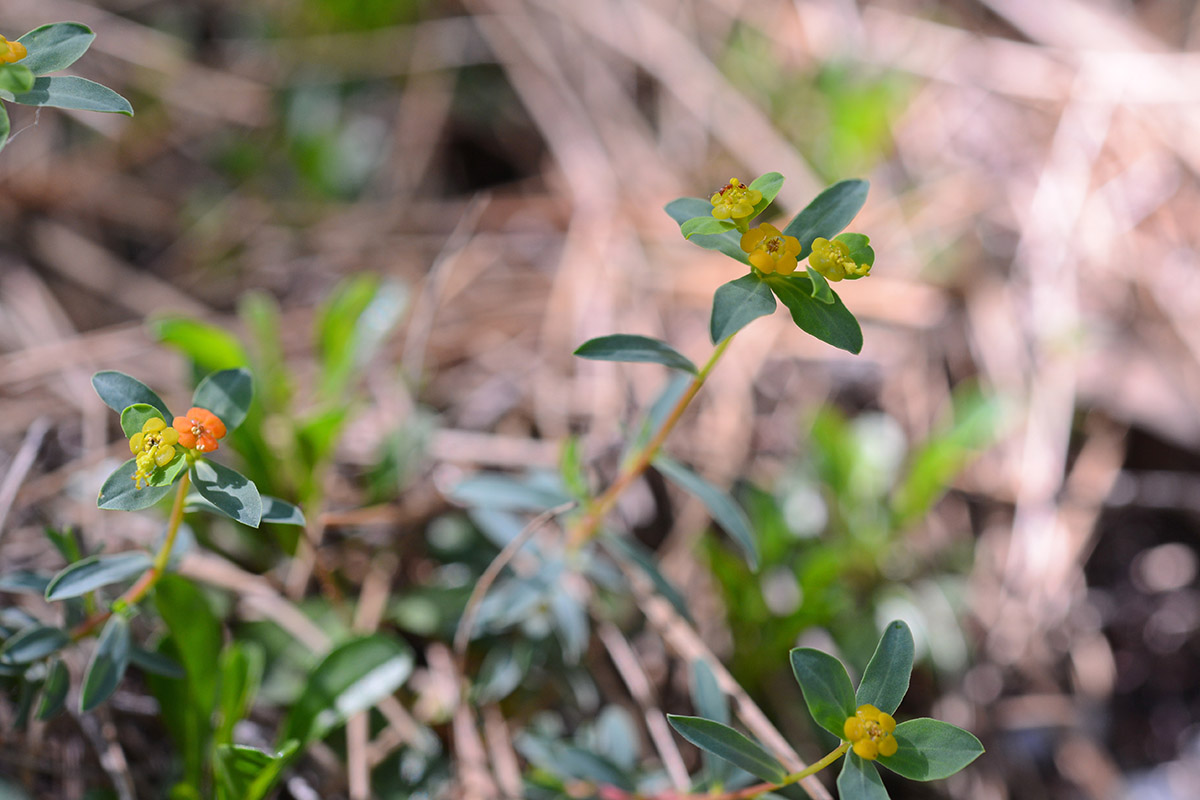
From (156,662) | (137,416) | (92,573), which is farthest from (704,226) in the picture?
(156,662)

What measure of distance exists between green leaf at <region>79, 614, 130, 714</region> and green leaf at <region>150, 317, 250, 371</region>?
61 cm

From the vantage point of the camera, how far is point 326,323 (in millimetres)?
1904

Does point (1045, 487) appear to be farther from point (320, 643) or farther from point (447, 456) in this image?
point (320, 643)

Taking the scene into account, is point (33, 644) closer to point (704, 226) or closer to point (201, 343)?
point (201, 343)

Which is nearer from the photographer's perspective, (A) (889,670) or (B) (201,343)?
(A) (889,670)

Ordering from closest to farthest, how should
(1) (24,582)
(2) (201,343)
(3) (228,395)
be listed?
1. (3) (228,395)
2. (1) (24,582)
3. (2) (201,343)

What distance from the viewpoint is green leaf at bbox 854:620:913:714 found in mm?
1010

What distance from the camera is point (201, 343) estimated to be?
1.67m

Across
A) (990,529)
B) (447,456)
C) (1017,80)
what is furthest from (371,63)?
(990,529)

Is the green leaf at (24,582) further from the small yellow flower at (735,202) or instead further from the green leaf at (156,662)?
the small yellow flower at (735,202)

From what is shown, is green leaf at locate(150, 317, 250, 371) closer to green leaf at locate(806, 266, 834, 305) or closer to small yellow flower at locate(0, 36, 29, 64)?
small yellow flower at locate(0, 36, 29, 64)

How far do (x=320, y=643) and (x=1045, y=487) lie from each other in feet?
5.86

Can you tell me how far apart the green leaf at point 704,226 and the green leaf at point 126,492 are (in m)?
0.70

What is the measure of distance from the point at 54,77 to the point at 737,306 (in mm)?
864
